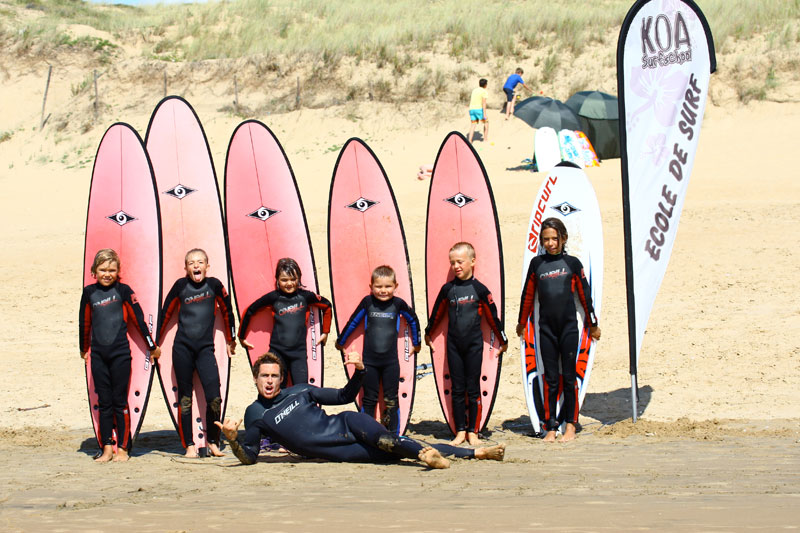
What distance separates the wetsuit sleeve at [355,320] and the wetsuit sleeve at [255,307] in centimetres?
53

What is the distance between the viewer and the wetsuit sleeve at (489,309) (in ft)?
18.6

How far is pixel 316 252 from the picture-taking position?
1139cm

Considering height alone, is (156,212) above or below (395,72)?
below

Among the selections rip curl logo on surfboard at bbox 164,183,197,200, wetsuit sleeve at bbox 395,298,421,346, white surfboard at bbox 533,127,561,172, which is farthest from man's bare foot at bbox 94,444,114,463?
white surfboard at bbox 533,127,561,172

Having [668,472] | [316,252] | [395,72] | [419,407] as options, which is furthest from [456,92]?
[668,472]

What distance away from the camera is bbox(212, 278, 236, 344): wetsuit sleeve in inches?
218

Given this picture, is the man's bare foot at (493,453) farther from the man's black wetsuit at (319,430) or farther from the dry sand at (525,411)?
the dry sand at (525,411)

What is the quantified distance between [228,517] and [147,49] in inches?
885

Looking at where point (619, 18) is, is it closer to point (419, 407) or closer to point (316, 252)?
point (316, 252)

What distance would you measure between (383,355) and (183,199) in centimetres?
187

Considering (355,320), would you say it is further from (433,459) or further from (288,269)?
(433,459)

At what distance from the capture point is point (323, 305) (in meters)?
5.75

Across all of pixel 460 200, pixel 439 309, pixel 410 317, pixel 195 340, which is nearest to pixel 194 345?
pixel 195 340

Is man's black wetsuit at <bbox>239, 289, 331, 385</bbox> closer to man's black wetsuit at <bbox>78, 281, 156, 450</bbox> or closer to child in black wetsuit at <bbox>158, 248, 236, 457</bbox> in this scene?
child in black wetsuit at <bbox>158, 248, 236, 457</bbox>
